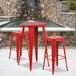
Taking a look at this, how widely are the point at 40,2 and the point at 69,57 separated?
27.6ft

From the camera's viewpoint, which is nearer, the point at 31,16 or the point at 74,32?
the point at 74,32

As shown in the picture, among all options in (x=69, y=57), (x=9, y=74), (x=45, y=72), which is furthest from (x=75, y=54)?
(x=9, y=74)

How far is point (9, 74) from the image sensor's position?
439 centimetres

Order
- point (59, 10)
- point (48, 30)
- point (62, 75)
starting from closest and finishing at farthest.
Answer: point (62, 75) < point (48, 30) < point (59, 10)

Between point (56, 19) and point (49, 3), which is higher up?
point (49, 3)

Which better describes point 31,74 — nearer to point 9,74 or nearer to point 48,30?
point 9,74

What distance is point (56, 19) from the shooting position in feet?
41.8

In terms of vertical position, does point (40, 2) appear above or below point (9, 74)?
above

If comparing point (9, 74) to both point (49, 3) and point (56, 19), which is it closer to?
point (56, 19)

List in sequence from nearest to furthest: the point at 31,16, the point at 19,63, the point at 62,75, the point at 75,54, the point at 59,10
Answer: the point at 62,75 → the point at 19,63 → the point at 75,54 → the point at 59,10 → the point at 31,16

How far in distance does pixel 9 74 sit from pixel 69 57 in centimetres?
217

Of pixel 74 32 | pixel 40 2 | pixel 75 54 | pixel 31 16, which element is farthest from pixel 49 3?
pixel 75 54

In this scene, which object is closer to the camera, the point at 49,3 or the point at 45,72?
the point at 45,72

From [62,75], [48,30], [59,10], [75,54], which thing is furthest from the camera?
[59,10]
